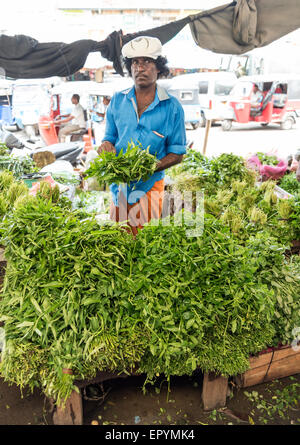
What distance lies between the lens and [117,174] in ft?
7.14

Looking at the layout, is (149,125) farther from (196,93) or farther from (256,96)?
(256,96)

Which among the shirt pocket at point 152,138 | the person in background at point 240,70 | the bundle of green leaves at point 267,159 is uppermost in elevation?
the person in background at point 240,70

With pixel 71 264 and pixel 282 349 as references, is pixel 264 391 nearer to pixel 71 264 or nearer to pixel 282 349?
pixel 282 349

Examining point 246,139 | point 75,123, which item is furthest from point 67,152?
point 246,139

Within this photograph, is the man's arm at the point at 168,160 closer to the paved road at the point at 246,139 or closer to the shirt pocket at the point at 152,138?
the shirt pocket at the point at 152,138

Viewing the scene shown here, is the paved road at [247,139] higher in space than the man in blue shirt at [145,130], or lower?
lower

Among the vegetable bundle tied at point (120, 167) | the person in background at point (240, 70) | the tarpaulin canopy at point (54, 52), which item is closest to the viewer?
the vegetable bundle tied at point (120, 167)

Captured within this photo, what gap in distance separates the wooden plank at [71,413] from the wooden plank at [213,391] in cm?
70

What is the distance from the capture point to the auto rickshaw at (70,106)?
26.1ft

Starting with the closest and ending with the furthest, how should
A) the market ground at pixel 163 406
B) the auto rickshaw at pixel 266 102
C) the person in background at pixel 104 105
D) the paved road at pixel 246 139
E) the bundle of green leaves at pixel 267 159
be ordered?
the market ground at pixel 163 406
the bundle of green leaves at pixel 267 159
the person in background at pixel 104 105
the paved road at pixel 246 139
the auto rickshaw at pixel 266 102

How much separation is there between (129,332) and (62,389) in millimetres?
408

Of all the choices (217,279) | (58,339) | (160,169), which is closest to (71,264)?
(58,339)

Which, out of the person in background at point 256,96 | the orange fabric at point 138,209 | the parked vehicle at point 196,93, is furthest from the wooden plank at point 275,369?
the person in background at point 256,96

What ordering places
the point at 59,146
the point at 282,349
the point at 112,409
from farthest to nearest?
the point at 59,146 → the point at 282,349 → the point at 112,409
